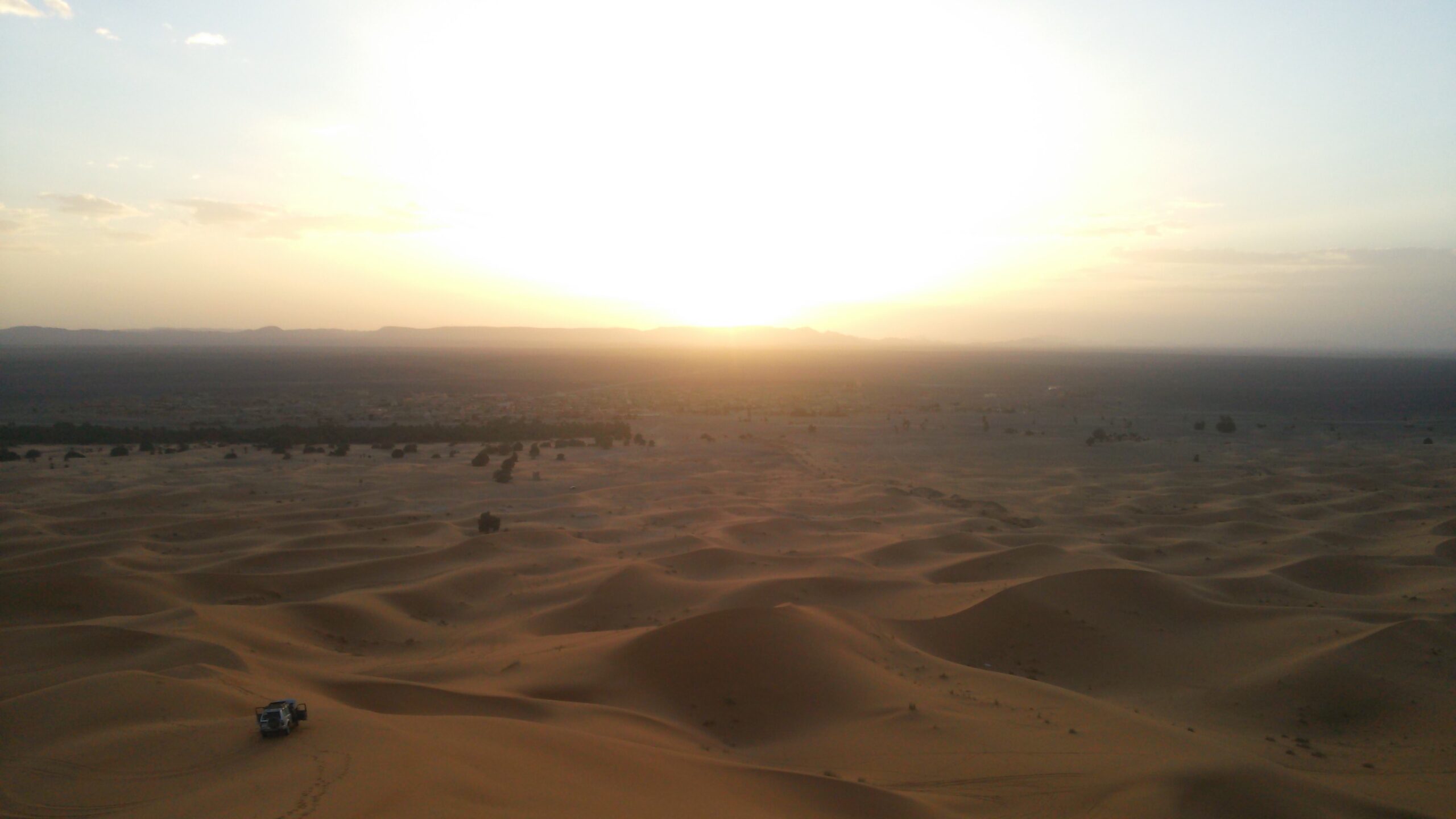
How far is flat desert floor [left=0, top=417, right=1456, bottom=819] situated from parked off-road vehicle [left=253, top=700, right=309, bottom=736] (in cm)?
15

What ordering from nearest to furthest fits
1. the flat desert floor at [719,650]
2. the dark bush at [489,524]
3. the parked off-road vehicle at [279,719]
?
the flat desert floor at [719,650]
the parked off-road vehicle at [279,719]
the dark bush at [489,524]

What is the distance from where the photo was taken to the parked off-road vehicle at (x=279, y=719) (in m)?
8.78

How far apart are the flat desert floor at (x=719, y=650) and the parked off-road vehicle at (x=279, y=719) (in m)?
0.15

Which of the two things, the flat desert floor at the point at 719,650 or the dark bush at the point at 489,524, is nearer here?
the flat desert floor at the point at 719,650

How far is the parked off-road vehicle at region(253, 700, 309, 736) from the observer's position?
8.78 m

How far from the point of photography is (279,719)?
882cm

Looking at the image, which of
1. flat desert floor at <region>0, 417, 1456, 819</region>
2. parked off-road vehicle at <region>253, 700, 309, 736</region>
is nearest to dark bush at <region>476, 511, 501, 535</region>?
flat desert floor at <region>0, 417, 1456, 819</region>

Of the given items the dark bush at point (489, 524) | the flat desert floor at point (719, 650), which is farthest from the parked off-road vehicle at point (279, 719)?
the dark bush at point (489, 524)

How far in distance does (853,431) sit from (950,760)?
4025cm

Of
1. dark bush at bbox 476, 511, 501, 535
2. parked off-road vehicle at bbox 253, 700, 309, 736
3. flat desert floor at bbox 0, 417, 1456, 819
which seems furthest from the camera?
dark bush at bbox 476, 511, 501, 535

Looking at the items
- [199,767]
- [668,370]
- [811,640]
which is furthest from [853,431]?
[668,370]

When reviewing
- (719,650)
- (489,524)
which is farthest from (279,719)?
(489,524)

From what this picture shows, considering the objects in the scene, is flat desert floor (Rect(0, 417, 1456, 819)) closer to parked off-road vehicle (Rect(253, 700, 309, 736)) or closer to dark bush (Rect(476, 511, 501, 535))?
parked off-road vehicle (Rect(253, 700, 309, 736))

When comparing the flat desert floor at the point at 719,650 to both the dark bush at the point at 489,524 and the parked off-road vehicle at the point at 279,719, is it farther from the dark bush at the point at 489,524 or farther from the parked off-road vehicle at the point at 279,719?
the dark bush at the point at 489,524
